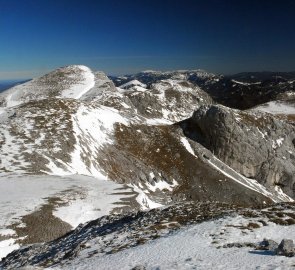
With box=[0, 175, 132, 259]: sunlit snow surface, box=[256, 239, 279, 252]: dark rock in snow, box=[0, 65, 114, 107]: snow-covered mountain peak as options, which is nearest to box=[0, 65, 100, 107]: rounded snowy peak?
box=[0, 65, 114, 107]: snow-covered mountain peak

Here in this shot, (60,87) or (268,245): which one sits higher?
(60,87)

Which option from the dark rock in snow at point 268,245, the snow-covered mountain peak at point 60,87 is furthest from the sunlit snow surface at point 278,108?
the dark rock in snow at point 268,245

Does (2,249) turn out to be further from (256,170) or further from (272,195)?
(256,170)

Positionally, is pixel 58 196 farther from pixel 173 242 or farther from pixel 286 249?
pixel 286 249

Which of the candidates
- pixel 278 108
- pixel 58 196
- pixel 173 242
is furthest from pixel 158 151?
pixel 278 108

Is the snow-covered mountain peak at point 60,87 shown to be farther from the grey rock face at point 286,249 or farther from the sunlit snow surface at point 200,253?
the grey rock face at point 286,249

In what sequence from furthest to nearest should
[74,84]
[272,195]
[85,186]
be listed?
[74,84] < [272,195] < [85,186]

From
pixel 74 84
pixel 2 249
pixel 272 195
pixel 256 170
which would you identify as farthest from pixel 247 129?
pixel 74 84
